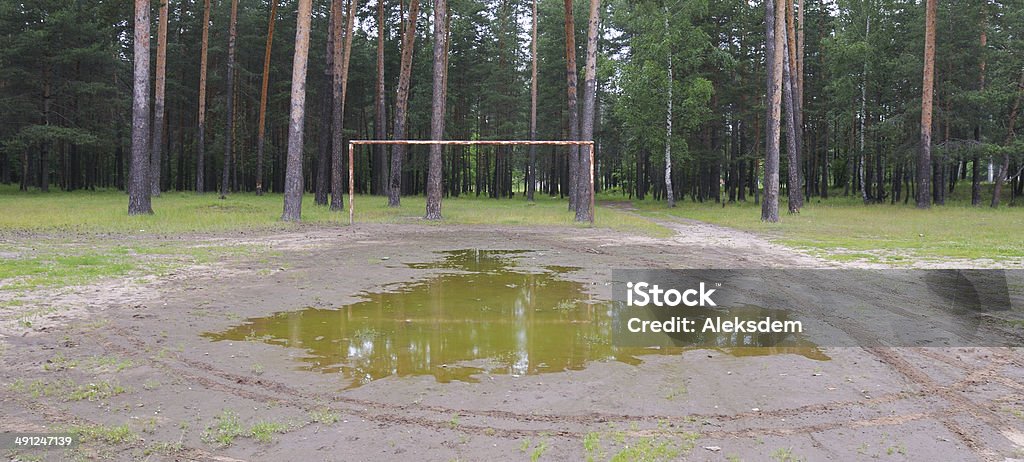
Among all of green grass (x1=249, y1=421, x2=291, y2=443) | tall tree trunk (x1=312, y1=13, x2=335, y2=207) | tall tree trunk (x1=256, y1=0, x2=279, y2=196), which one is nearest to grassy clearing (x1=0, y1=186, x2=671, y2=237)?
tall tree trunk (x1=312, y1=13, x2=335, y2=207)

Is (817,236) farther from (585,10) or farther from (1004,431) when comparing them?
(585,10)

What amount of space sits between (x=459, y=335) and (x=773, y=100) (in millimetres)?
19232

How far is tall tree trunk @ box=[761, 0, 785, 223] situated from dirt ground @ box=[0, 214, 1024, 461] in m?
17.1

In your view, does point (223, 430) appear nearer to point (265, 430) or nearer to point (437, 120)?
point (265, 430)

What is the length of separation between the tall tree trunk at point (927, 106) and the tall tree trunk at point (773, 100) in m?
9.67

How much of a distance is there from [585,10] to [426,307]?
37.5 m

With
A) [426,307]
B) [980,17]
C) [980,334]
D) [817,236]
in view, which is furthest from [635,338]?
[980,17]

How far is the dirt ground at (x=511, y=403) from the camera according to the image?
3.66 meters

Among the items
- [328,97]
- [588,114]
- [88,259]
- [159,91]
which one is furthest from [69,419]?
[159,91]

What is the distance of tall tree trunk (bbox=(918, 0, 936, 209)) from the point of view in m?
27.6

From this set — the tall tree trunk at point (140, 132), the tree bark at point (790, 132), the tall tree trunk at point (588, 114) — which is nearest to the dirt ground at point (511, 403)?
the tall tree trunk at point (140, 132)

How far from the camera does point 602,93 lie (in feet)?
165

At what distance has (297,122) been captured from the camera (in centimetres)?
1972

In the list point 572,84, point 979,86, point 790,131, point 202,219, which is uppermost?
point 979,86
